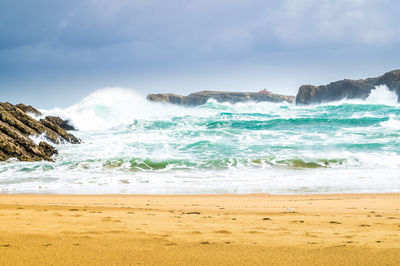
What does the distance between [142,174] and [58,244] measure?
31.9ft

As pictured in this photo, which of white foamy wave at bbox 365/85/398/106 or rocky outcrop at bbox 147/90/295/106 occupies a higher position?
rocky outcrop at bbox 147/90/295/106

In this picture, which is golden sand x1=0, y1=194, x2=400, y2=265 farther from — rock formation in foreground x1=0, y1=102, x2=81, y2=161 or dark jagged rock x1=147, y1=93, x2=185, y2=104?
dark jagged rock x1=147, y1=93, x2=185, y2=104

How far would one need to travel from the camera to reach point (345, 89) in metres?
88.8

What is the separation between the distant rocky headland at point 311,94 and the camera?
81812 mm

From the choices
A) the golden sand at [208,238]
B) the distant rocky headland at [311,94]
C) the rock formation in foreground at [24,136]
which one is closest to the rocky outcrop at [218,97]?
the distant rocky headland at [311,94]

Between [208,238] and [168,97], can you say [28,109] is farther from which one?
[168,97]

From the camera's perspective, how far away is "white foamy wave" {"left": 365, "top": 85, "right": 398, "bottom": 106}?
76819 mm

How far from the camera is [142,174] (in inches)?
490

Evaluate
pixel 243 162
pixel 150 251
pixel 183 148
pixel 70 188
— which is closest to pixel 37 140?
pixel 183 148

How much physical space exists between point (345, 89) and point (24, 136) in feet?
290

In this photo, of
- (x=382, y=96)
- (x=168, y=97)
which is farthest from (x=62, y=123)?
(x=168, y=97)

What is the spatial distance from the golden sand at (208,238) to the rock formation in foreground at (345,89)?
84.1 m

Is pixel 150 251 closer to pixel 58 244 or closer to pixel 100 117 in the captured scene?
pixel 58 244

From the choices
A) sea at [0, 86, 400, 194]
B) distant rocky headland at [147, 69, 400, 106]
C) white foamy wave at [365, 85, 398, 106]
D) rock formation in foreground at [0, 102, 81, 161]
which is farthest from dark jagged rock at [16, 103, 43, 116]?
distant rocky headland at [147, 69, 400, 106]
